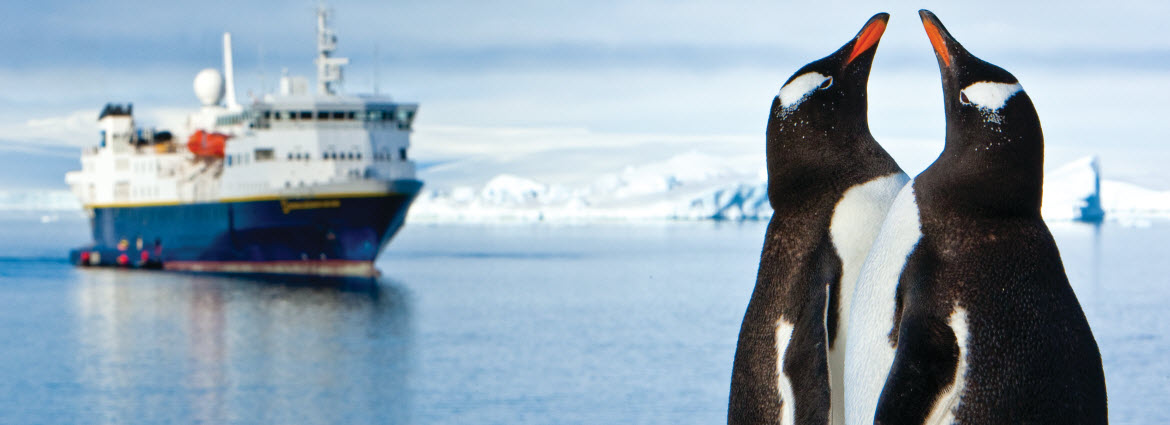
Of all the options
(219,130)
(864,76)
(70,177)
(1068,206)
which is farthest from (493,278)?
(1068,206)

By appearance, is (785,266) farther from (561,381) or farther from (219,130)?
(219,130)

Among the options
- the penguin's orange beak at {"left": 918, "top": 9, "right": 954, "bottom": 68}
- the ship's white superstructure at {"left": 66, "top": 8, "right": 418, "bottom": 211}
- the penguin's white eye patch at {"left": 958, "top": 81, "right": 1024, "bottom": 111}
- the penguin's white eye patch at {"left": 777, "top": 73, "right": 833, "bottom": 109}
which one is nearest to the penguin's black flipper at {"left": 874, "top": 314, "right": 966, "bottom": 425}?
the penguin's white eye patch at {"left": 958, "top": 81, "right": 1024, "bottom": 111}

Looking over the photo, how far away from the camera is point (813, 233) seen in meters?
3.80

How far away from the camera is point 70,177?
4591 centimetres

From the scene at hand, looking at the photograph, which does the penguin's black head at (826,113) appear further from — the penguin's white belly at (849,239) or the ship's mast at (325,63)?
the ship's mast at (325,63)

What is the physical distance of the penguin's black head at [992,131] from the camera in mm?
3344

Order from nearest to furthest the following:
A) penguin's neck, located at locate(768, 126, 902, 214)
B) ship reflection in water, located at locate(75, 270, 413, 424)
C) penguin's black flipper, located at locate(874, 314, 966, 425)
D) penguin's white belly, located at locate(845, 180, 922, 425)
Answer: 1. penguin's black flipper, located at locate(874, 314, 966, 425)
2. penguin's white belly, located at locate(845, 180, 922, 425)
3. penguin's neck, located at locate(768, 126, 902, 214)
4. ship reflection in water, located at locate(75, 270, 413, 424)

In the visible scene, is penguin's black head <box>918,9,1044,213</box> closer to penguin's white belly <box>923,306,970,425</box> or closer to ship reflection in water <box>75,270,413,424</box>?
penguin's white belly <box>923,306,970,425</box>

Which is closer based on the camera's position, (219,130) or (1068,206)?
(219,130)

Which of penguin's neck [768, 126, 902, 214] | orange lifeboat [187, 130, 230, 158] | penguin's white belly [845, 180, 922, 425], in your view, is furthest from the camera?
orange lifeboat [187, 130, 230, 158]

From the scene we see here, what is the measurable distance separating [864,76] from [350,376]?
13.2 metres

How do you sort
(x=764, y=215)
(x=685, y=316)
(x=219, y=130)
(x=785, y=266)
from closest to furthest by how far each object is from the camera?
(x=785, y=266)
(x=685, y=316)
(x=219, y=130)
(x=764, y=215)

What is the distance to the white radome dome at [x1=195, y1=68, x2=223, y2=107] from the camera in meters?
45.2

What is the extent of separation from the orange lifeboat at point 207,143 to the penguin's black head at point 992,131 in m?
38.5
